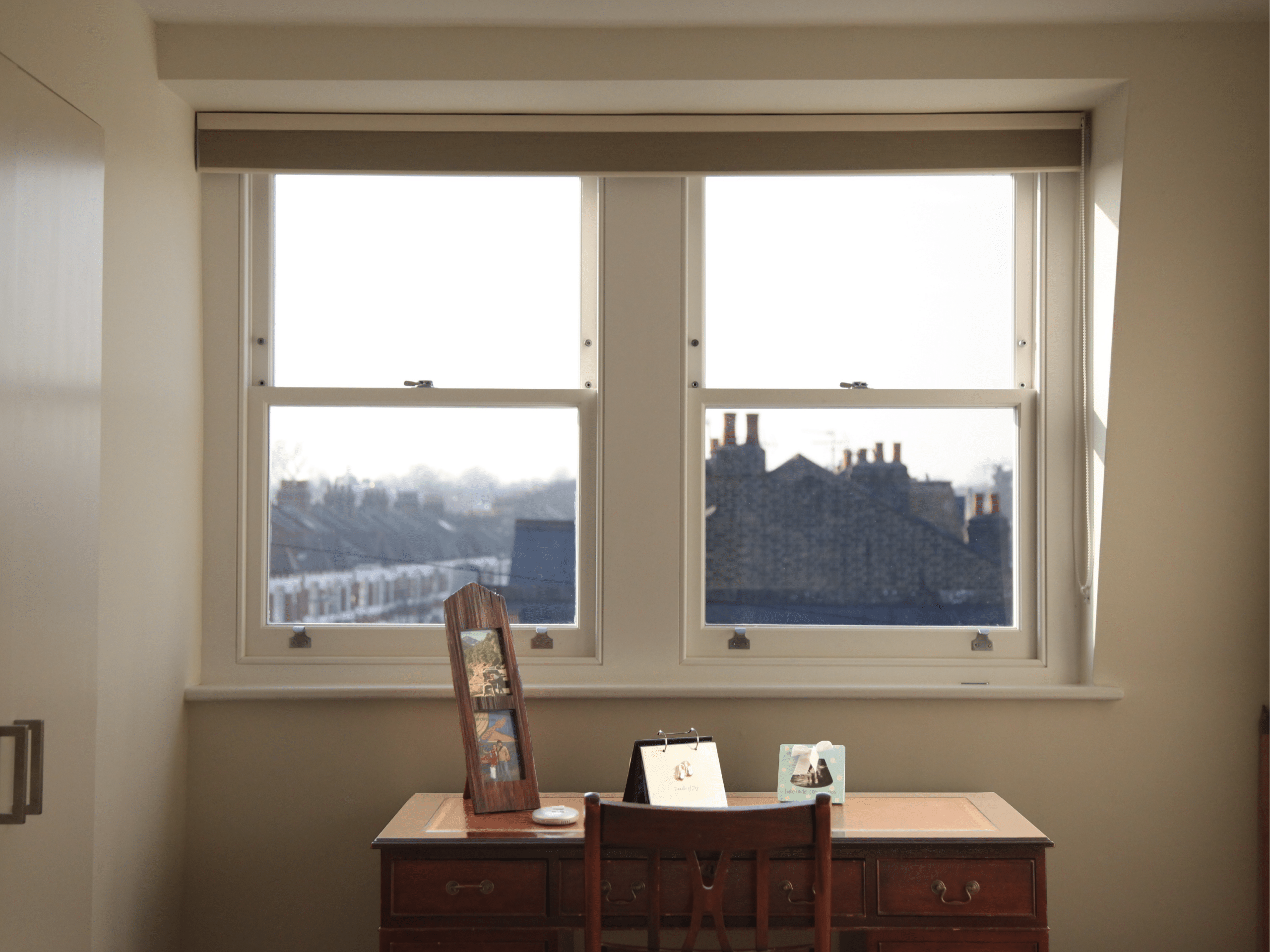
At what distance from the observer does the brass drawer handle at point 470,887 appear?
2205mm

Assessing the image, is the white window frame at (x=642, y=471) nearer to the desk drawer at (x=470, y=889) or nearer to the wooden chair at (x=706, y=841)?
the desk drawer at (x=470, y=889)

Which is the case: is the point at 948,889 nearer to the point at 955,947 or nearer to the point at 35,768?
the point at 955,947

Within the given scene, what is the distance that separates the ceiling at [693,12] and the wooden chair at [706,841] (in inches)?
72.5

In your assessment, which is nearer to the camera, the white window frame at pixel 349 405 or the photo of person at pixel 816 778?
the photo of person at pixel 816 778

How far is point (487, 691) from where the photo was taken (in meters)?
2.48

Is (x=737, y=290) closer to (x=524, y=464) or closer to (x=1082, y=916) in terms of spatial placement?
(x=524, y=464)

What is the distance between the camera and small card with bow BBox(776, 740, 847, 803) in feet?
8.00

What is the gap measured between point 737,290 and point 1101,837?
1.77 meters

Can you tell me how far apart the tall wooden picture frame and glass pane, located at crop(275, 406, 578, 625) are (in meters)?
0.35

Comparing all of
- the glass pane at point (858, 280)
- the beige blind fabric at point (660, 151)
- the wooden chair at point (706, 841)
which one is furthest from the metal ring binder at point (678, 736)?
the beige blind fabric at point (660, 151)

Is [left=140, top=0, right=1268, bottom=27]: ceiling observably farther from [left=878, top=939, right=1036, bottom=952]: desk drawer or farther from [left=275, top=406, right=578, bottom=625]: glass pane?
[left=878, top=939, right=1036, bottom=952]: desk drawer

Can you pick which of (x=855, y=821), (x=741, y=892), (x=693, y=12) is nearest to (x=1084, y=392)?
(x=855, y=821)

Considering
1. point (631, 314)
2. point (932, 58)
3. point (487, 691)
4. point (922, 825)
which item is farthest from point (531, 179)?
point (922, 825)

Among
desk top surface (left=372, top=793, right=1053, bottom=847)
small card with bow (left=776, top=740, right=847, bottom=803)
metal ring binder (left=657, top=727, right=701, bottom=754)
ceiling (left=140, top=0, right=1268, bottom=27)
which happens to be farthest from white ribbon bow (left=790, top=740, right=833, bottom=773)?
ceiling (left=140, top=0, right=1268, bottom=27)
